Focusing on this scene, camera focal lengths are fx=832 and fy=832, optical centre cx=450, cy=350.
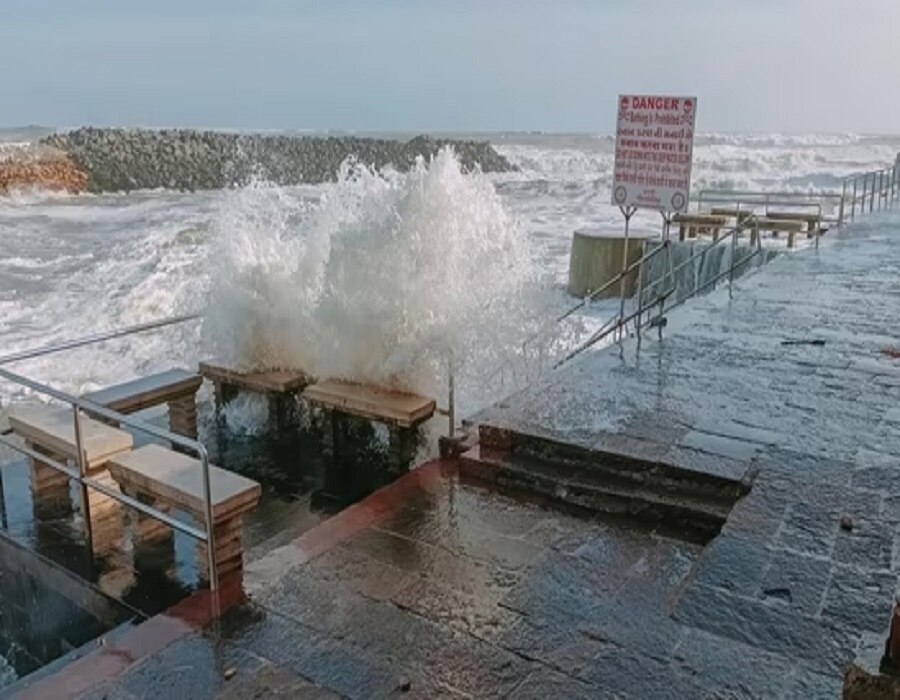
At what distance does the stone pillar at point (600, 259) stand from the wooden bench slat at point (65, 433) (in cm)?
1271

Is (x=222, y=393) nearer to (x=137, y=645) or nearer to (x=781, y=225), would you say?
(x=137, y=645)

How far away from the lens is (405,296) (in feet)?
21.3

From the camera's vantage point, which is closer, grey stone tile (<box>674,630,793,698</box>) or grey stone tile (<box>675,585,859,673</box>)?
grey stone tile (<box>674,630,793,698</box>)

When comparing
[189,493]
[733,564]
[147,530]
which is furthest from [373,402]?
[733,564]

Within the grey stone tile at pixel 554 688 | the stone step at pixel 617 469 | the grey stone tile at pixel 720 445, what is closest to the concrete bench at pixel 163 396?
the stone step at pixel 617 469

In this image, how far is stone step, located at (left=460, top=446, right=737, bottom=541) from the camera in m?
4.53

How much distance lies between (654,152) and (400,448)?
11.1 feet

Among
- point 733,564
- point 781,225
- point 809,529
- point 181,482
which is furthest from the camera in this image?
point 781,225

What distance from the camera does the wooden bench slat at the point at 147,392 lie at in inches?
251

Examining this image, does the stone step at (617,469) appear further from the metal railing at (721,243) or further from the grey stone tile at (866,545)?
the metal railing at (721,243)

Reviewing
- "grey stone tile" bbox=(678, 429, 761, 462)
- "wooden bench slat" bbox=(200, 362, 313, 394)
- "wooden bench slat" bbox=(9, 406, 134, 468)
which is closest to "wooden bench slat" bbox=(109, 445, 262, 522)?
"wooden bench slat" bbox=(9, 406, 134, 468)

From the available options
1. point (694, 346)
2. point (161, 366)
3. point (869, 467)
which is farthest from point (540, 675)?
point (161, 366)

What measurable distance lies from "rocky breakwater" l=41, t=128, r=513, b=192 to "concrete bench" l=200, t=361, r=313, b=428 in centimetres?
3022

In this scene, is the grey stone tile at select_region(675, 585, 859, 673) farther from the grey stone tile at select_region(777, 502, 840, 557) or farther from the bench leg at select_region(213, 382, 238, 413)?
the bench leg at select_region(213, 382, 238, 413)
